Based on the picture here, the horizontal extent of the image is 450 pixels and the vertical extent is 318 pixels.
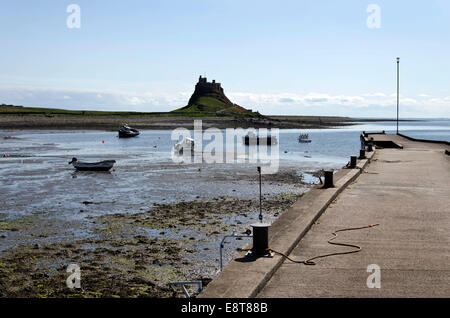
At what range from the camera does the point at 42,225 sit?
18812 mm

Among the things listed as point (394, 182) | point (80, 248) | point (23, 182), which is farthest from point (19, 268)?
point (23, 182)

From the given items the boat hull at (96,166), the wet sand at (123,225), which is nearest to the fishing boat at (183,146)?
the boat hull at (96,166)

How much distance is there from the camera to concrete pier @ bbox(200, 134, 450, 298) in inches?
295

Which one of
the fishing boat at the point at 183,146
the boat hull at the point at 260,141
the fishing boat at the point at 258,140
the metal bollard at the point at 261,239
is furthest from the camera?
the fishing boat at the point at 258,140

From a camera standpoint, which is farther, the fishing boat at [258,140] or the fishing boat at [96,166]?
the fishing boat at [258,140]

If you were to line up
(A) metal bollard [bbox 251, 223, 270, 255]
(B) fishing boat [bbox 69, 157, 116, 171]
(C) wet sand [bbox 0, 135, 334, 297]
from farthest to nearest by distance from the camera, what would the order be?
(B) fishing boat [bbox 69, 157, 116, 171]
(C) wet sand [bbox 0, 135, 334, 297]
(A) metal bollard [bbox 251, 223, 270, 255]

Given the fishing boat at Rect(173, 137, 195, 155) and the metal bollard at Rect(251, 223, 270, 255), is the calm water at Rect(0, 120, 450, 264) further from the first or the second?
the fishing boat at Rect(173, 137, 195, 155)

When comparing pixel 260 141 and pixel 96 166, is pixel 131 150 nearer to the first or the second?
pixel 260 141

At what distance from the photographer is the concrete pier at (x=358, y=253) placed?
750 centimetres

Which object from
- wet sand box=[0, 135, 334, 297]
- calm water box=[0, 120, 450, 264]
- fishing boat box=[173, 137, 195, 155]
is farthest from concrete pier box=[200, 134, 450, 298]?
fishing boat box=[173, 137, 195, 155]

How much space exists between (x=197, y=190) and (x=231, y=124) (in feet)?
464

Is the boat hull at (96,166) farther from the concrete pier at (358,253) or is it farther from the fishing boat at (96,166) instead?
the concrete pier at (358,253)

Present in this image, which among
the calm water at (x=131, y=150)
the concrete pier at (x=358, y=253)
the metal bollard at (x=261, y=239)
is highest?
the metal bollard at (x=261, y=239)
